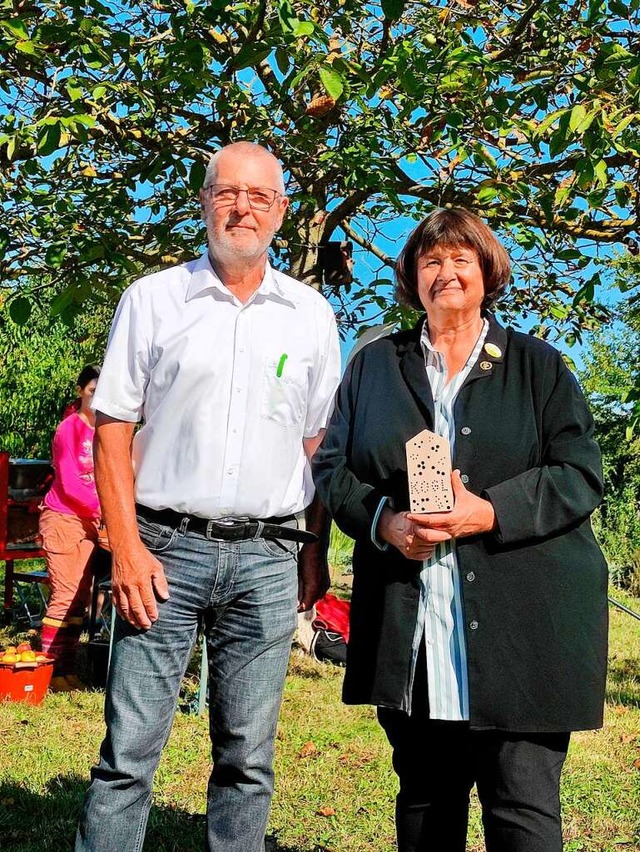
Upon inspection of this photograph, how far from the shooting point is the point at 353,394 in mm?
2492

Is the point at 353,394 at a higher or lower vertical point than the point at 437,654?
higher

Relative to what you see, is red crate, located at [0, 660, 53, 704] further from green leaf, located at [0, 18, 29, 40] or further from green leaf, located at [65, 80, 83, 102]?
green leaf, located at [0, 18, 29, 40]

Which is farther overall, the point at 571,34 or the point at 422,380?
the point at 571,34

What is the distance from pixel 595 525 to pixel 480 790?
10983mm

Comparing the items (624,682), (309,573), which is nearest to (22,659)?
(309,573)

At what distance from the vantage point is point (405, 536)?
7.21ft

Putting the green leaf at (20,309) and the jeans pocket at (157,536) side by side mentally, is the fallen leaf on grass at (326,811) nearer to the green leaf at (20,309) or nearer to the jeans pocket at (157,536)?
the jeans pocket at (157,536)

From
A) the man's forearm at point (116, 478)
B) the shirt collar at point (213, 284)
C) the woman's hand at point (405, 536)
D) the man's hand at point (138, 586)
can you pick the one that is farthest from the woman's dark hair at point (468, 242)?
the man's hand at point (138, 586)

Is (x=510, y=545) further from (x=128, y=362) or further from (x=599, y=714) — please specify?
(x=128, y=362)

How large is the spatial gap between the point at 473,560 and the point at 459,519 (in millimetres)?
154

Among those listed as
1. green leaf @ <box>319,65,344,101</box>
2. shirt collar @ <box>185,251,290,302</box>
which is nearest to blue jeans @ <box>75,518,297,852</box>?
shirt collar @ <box>185,251,290,302</box>

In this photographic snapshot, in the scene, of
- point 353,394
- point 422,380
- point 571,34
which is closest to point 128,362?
point 353,394

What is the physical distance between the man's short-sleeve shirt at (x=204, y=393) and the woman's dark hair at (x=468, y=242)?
44cm

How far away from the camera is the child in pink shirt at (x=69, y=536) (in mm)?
6355
